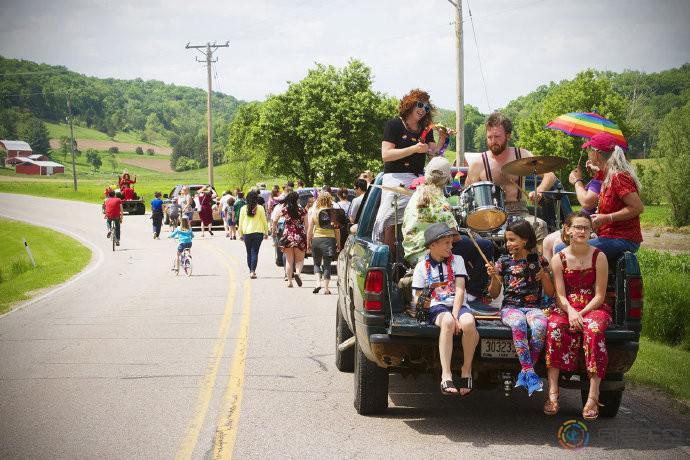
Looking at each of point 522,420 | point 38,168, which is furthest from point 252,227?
point 38,168

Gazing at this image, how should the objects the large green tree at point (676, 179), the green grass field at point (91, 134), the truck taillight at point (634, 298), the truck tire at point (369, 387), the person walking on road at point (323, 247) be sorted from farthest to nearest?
the green grass field at point (91, 134), the large green tree at point (676, 179), the person walking on road at point (323, 247), the truck tire at point (369, 387), the truck taillight at point (634, 298)

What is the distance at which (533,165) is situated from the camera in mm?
7621

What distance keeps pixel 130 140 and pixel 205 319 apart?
17122cm

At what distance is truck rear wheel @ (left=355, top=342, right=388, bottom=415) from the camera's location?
691cm

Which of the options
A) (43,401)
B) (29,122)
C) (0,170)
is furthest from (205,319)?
(29,122)

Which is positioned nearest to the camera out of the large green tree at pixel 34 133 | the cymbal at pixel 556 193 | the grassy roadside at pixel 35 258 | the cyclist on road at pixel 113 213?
the cymbal at pixel 556 193

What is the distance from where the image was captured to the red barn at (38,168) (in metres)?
104

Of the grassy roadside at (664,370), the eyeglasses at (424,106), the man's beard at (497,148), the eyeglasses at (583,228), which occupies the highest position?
the eyeglasses at (424,106)

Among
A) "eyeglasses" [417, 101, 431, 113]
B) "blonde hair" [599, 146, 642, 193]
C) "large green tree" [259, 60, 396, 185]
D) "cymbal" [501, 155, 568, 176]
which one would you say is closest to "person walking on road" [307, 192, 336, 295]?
"eyeglasses" [417, 101, 431, 113]

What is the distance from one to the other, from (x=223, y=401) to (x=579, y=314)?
3148 mm

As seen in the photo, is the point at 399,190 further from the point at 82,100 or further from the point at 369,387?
the point at 82,100

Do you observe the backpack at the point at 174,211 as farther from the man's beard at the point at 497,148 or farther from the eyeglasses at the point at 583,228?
the eyeglasses at the point at 583,228

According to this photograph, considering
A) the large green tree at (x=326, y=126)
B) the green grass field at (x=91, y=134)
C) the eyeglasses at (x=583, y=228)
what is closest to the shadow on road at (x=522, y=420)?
the eyeglasses at (x=583, y=228)

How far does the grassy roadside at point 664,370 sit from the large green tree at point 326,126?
172ft
